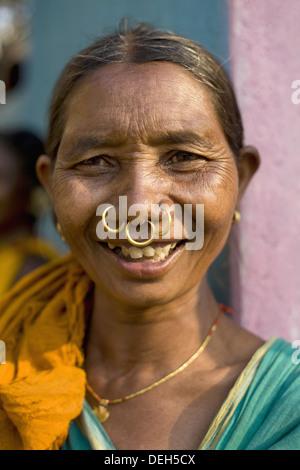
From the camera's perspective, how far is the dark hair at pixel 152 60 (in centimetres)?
169

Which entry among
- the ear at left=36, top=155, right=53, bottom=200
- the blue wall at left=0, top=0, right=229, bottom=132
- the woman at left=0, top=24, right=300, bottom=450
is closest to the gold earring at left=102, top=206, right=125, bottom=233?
the woman at left=0, top=24, right=300, bottom=450

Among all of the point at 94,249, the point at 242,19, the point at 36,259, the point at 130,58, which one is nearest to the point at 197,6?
the point at 242,19

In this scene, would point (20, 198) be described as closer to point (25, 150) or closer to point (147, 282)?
point (25, 150)

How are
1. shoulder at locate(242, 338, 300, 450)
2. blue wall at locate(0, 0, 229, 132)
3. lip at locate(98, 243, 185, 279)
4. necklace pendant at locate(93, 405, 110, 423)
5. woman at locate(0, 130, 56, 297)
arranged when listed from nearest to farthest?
shoulder at locate(242, 338, 300, 450), lip at locate(98, 243, 185, 279), necklace pendant at locate(93, 405, 110, 423), blue wall at locate(0, 0, 229, 132), woman at locate(0, 130, 56, 297)

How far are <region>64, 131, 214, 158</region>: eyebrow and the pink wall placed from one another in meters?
0.64

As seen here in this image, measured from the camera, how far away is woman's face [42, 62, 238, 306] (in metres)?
1.60

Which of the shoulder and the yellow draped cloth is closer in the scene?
the shoulder

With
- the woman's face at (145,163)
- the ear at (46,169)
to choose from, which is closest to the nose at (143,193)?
the woman's face at (145,163)

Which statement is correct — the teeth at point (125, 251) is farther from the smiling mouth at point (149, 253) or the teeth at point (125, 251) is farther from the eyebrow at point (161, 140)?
the eyebrow at point (161, 140)

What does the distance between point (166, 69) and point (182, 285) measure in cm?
61

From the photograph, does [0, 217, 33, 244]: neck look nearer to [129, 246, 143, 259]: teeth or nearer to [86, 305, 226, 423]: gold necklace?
[86, 305, 226, 423]: gold necklace

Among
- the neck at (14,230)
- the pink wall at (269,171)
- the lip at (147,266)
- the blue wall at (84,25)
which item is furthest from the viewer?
the neck at (14,230)

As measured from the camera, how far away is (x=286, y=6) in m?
2.22

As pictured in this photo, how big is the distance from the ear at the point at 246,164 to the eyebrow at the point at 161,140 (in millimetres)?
223
